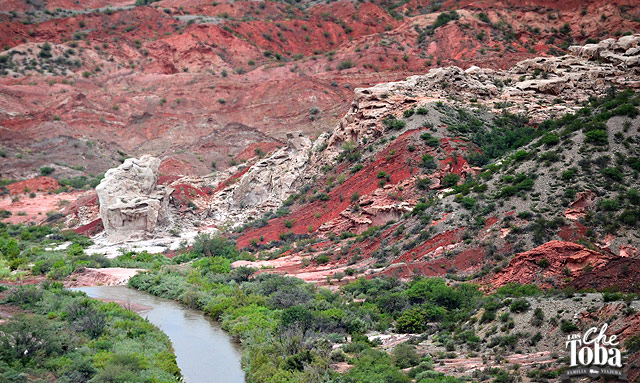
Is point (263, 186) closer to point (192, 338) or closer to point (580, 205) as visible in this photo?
point (192, 338)

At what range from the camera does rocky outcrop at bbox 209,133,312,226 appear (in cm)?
5269

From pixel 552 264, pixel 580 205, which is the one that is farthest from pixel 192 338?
pixel 580 205

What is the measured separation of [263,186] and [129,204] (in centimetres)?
1101

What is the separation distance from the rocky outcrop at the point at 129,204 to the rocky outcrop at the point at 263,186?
226 inches

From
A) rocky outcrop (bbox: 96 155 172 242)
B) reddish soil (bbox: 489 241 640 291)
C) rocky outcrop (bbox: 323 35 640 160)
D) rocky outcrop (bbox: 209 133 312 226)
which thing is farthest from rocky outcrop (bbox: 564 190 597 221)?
rocky outcrop (bbox: 96 155 172 242)

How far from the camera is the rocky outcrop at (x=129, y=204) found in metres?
48.7

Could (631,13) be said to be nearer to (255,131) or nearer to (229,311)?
(255,131)

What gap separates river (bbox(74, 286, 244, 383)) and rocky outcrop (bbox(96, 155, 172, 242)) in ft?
35.3

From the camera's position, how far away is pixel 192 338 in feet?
94.1

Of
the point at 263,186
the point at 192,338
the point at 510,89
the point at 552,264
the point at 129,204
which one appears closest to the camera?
the point at 552,264

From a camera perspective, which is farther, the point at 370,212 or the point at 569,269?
the point at 370,212

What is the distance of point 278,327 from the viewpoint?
2641cm

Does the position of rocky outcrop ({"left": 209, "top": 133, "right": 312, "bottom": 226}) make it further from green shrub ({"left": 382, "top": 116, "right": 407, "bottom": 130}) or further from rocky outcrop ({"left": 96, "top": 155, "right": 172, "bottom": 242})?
green shrub ({"left": 382, "top": 116, "right": 407, "bottom": 130})

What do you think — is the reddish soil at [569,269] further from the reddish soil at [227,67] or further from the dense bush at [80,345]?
the reddish soil at [227,67]
